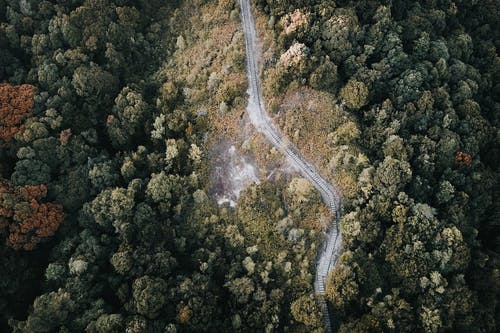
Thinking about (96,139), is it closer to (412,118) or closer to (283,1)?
(283,1)

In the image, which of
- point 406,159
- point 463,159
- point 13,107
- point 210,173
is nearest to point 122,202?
point 210,173

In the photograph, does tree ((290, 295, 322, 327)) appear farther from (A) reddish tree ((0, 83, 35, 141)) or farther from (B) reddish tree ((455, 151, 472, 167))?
(A) reddish tree ((0, 83, 35, 141))

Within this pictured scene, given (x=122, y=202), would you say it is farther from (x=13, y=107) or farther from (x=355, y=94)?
(x=355, y=94)

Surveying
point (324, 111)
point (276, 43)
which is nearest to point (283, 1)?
point (276, 43)

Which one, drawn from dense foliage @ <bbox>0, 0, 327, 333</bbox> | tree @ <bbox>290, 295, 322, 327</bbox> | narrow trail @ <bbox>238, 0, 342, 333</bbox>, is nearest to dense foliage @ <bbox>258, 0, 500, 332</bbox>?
narrow trail @ <bbox>238, 0, 342, 333</bbox>

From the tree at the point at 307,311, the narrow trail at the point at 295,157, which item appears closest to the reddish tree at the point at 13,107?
the narrow trail at the point at 295,157

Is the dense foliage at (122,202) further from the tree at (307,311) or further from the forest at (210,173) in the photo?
the forest at (210,173)

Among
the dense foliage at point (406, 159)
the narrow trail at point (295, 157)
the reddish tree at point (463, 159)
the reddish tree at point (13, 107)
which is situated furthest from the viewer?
the reddish tree at point (463, 159)
